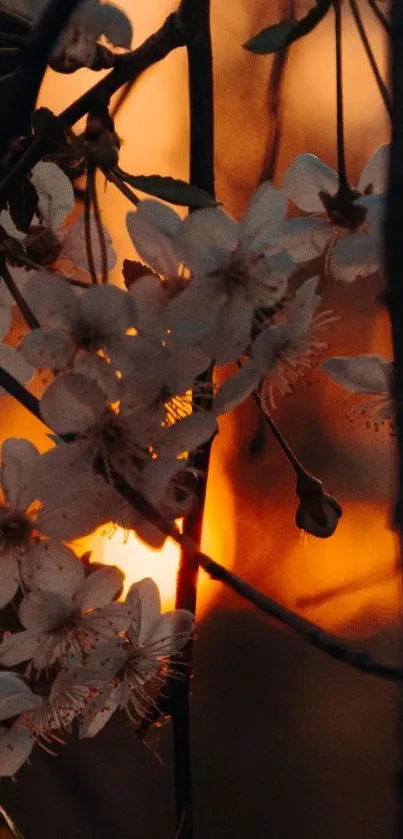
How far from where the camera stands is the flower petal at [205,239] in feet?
1.03

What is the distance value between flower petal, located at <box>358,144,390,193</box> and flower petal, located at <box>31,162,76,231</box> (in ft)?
0.42

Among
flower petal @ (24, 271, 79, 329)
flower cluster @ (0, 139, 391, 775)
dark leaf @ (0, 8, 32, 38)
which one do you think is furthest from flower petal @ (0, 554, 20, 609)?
dark leaf @ (0, 8, 32, 38)

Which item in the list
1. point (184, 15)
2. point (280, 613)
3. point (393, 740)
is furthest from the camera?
point (393, 740)

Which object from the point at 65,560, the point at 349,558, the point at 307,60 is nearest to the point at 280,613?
the point at 65,560

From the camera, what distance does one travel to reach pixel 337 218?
1.22ft

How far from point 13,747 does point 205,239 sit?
0.22 meters

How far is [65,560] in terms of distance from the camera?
340 millimetres

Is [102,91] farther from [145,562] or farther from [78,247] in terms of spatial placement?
[145,562]

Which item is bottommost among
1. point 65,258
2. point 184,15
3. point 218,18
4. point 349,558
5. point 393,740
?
point 393,740

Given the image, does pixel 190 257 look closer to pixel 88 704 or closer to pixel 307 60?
pixel 88 704

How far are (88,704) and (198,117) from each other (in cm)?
28

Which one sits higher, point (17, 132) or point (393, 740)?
point (17, 132)

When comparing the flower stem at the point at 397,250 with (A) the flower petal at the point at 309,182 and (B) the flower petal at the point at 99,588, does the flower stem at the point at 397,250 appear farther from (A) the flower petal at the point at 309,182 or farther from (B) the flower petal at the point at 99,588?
(B) the flower petal at the point at 99,588

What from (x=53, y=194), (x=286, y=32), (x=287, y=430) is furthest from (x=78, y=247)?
(x=287, y=430)
